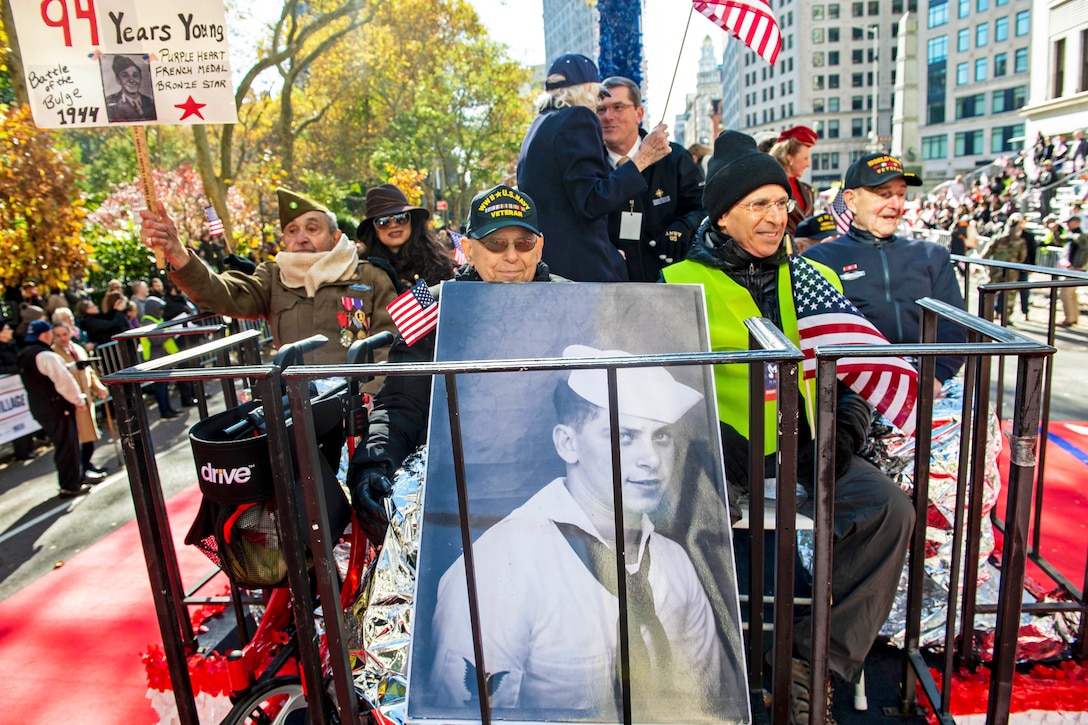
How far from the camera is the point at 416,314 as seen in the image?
2953mm

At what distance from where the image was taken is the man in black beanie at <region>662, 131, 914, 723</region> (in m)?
2.46

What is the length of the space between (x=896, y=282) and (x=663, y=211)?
146 centimetres

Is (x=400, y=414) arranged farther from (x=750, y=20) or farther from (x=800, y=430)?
(x=750, y=20)

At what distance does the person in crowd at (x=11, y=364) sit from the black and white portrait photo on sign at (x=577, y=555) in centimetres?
856

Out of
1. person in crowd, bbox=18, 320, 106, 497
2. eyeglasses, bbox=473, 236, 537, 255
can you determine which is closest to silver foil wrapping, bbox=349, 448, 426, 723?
eyeglasses, bbox=473, 236, 537, 255

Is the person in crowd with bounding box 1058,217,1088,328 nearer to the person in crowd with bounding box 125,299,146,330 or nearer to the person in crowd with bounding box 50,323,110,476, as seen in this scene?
the person in crowd with bounding box 50,323,110,476

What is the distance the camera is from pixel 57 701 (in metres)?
3.38

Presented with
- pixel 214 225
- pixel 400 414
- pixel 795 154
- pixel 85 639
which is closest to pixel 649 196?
pixel 795 154

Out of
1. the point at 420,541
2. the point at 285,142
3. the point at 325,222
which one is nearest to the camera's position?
the point at 420,541

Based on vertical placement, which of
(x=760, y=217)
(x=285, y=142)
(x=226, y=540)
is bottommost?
(x=226, y=540)

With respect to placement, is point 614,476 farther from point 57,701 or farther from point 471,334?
point 57,701

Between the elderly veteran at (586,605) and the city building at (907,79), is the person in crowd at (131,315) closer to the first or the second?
the elderly veteran at (586,605)

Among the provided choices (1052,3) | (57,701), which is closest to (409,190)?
(57,701)

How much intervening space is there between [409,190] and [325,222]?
480 inches
